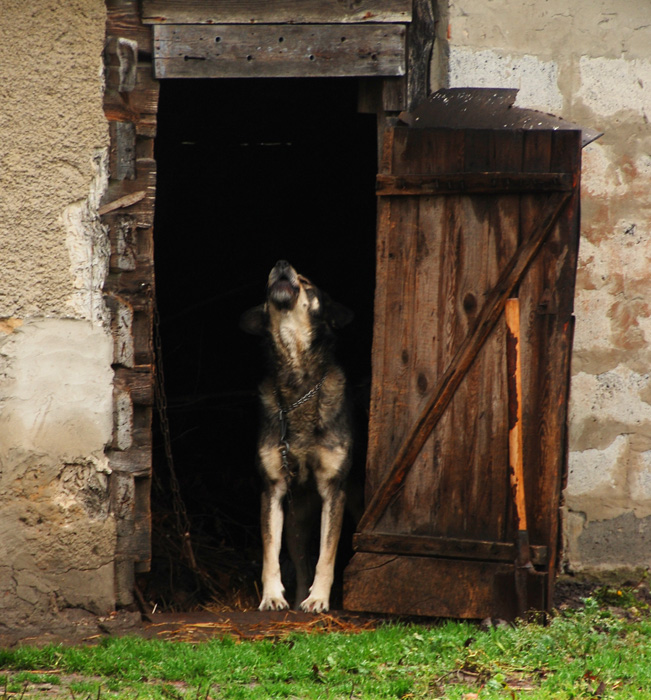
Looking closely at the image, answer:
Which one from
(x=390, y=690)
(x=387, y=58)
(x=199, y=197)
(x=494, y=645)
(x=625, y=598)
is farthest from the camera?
(x=199, y=197)

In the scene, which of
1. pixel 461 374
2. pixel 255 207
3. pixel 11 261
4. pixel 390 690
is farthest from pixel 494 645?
pixel 255 207

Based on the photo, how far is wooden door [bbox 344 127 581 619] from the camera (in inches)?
189

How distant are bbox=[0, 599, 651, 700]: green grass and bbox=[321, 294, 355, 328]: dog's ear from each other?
205cm

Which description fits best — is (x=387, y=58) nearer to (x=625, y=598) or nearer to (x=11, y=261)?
(x=11, y=261)

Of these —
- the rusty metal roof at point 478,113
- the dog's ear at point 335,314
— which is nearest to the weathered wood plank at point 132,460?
the dog's ear at point 335,314

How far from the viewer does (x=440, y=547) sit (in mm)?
4926

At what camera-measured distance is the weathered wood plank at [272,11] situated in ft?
16.0

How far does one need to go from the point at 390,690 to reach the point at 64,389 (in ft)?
7.48

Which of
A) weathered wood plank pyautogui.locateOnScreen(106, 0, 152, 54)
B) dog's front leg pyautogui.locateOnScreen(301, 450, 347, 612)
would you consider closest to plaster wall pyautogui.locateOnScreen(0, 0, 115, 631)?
weathered wood plank pyautogui.locateOnScreen(106, 0, 152, 54)

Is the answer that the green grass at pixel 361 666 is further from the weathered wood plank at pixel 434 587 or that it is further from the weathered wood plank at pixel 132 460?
the weathered wood plank at pixel 132 460

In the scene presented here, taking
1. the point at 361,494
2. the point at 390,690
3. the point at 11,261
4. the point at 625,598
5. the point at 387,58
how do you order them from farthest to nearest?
the point at 361,494
the point at 625,598
the point at 387,58
the point at 11,261
the point at 390,690

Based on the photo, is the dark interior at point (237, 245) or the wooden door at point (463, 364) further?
the dark interior at point (237, 245)

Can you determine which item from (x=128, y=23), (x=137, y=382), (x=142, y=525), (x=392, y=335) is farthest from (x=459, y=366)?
(x=128, y=23)

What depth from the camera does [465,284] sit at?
→ 4930 mm
